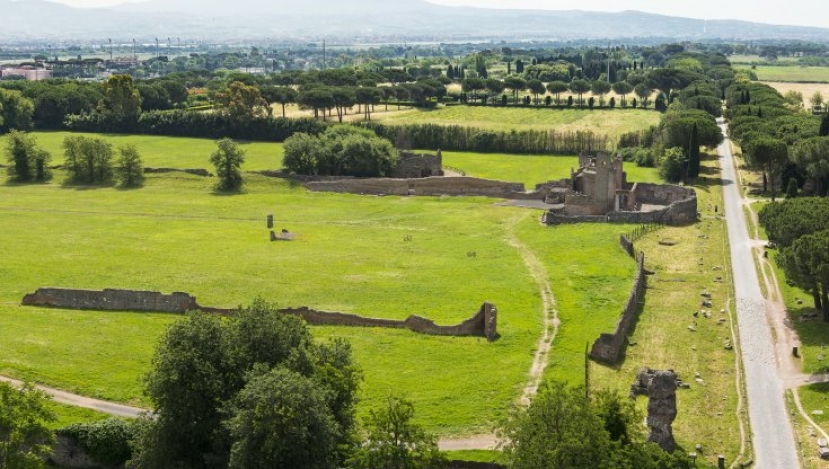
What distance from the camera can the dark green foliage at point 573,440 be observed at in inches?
1121

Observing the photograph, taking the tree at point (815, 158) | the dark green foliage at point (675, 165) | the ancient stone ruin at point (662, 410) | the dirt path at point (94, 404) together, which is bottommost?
the dirt path at point (94, 404)

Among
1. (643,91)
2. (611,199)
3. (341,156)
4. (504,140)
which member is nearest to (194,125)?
(341,156)

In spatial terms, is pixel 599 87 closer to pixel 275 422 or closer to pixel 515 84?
pixel 515 84

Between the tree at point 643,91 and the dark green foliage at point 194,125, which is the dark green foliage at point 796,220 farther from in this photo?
the tree at point 643,91

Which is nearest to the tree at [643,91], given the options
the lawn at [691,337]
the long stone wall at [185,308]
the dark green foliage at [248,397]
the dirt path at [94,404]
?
the lawn at [691,337]

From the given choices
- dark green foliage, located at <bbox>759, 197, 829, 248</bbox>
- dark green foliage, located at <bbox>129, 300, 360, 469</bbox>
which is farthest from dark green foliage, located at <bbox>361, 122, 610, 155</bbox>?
dark green foliage, located at <bbox>129, 300, 360, 469</bbox>

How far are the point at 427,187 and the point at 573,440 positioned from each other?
68771mm

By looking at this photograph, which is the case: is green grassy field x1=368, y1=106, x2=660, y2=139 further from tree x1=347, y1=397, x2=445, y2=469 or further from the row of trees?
tree x1=347, y1=397, x2=445, y2=469

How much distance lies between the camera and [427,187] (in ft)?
315

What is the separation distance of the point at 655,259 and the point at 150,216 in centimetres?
4665

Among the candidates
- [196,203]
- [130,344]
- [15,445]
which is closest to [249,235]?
[196,203]

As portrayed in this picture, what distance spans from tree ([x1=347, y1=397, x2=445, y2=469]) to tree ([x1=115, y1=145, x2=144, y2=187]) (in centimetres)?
7650

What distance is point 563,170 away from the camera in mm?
108438

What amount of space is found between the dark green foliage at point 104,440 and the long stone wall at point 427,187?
61.2m
